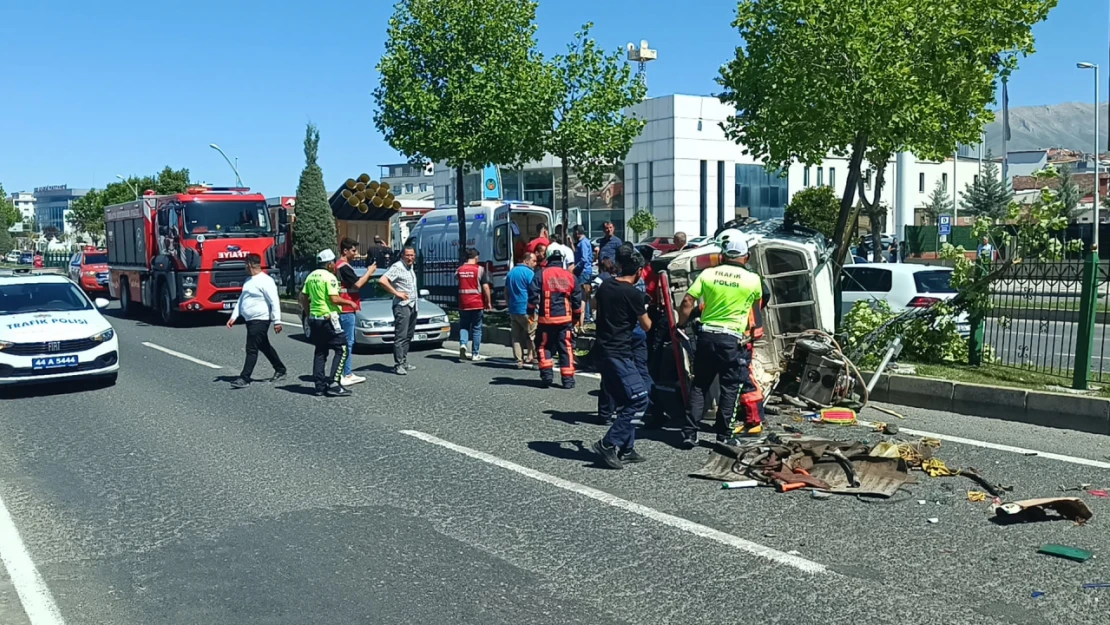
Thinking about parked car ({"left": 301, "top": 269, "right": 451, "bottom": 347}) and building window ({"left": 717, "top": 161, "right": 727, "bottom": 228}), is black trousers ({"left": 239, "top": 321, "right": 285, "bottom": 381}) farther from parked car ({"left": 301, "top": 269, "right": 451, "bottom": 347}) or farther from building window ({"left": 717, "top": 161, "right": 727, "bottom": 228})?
building window ({"left": 717, "top": 161, "right": 727, "bottom": 228})

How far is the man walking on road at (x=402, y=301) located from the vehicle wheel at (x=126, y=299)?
14.3 m

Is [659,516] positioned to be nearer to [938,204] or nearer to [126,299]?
[126,299]

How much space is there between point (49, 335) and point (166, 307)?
35.9ft

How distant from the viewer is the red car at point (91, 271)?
3756cm

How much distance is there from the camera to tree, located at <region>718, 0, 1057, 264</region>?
15.0 metres

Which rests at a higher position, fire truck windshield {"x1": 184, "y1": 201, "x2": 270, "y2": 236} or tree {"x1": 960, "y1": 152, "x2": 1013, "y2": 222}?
tree {"x1": 960, "y1": 152, "x2": 1013, "y2": 222}

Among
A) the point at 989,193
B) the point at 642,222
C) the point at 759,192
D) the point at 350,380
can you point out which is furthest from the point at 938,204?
the point at 350,380

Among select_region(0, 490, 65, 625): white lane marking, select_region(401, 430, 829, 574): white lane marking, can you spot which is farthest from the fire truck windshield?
select_region(0, 490, 65, 625): white lane marking

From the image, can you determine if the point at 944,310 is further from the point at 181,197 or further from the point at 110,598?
the point at 181,197

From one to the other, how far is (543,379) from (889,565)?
7.14 meters

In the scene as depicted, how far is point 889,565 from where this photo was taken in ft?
18.4

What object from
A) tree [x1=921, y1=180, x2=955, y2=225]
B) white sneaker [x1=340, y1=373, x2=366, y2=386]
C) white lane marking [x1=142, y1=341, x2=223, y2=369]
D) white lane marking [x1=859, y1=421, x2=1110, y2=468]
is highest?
tree [x1=921, y1=180, x2=955, y2=225]

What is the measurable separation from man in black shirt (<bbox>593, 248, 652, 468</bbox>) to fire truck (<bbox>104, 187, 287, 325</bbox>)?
15.0 metres

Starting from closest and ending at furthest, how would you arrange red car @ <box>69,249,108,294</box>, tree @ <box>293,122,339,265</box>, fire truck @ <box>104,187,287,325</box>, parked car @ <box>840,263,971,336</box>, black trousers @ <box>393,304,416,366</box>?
black trousers @ <box>393,304,416,366</box> < parked car @ <box>840,263,971,336</box> < fire truck @ <box>104,187,287,325</box> < red car @ <box>69,249,108,294</box> < tree @ <box>293,122,339,265</box>
